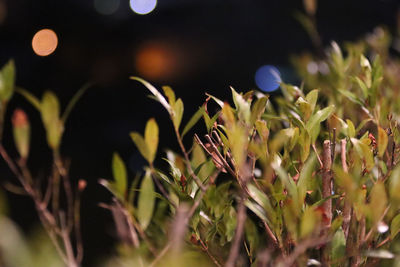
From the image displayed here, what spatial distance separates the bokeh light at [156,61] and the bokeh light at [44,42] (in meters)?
1.08

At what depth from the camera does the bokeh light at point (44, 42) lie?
245 inches

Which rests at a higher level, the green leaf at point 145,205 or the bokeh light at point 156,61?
the green leaf at point 145,205

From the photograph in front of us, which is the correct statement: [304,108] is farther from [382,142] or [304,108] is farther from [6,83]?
[6,83]

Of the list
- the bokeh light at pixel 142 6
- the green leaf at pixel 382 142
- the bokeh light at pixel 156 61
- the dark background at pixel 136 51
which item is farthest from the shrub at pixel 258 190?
the bokeh light at pixel 142 6

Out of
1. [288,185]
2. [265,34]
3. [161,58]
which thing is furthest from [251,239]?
[265,34]

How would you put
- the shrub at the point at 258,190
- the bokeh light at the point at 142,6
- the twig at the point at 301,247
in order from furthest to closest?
the bokeh light at the point at 142,6 < the shrub at the point at 258,190 < the twig at the point at 301,247

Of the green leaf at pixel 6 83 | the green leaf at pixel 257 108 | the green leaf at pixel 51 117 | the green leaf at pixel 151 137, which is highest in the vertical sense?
the green leaf at pixel 6 83

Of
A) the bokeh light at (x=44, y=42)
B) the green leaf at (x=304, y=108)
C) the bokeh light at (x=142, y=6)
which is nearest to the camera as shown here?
the green leaf at (x=304, y=108)

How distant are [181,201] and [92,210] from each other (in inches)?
116

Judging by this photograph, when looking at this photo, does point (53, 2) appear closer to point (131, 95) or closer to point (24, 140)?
point (131, 95)

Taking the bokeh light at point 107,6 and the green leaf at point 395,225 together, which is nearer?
the green leaf at point 395,225

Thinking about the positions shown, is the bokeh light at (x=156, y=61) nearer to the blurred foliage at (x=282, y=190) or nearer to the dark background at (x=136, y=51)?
the dark background at (x=136, y=51)

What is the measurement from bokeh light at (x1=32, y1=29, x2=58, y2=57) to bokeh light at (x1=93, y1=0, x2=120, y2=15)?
675 millimetres

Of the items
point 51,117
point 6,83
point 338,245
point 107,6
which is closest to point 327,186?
point 338,245
